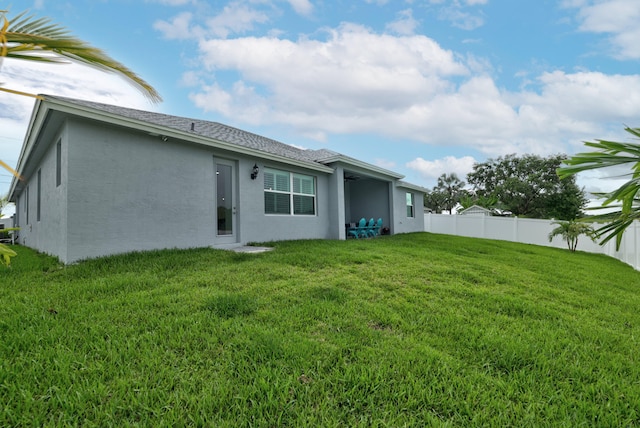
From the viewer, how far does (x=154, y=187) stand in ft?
22.2

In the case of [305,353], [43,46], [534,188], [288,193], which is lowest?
[305,353]

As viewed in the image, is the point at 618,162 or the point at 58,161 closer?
the point at 618,162

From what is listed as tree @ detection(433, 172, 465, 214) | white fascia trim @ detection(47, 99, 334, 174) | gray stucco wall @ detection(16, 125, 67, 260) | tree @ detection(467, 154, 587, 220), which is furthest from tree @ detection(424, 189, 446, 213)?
gray stucco wall @ detection(16, 125, 67, 260)

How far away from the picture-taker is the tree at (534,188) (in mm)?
26547

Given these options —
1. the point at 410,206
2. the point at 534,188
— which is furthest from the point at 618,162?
the point at 534,188

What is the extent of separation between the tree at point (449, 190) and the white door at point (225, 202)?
35.1 m

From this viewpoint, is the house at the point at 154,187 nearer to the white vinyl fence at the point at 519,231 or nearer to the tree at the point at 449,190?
the white vinyl fence at the point at 519,231

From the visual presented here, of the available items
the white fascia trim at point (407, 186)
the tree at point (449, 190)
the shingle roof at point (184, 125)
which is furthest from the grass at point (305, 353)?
the tree at point (449, 190)

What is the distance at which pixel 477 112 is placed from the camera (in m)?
14.7

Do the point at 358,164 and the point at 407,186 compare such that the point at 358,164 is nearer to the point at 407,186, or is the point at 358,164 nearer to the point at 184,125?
the point at 407,186

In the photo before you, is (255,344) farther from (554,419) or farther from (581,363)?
(581,363)

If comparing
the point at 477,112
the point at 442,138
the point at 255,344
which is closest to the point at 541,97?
the point at 477,112

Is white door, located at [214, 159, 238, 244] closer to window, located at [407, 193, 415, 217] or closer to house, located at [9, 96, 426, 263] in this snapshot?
house, located at [9, 96, 426, 263]

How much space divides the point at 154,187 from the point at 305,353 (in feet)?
19.5
